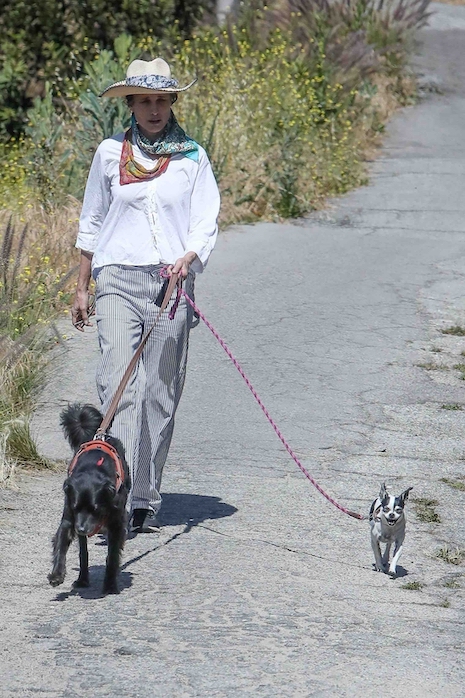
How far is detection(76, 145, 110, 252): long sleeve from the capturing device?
17.0 feet

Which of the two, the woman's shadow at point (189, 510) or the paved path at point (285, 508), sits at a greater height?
the paved path at point (285, 508)

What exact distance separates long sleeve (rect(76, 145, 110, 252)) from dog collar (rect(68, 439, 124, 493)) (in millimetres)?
1035

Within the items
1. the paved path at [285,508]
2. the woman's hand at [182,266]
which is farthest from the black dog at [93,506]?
the woman's hand at [182,266]

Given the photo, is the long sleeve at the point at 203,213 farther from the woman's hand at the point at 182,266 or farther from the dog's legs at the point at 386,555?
Answer: the dog's legs at the point at 386,555

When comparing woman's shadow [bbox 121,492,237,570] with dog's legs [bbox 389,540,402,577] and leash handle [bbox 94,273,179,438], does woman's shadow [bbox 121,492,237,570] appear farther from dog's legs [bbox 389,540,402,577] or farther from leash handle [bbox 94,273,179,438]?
dog's legs [bbox 389,540,402,577]

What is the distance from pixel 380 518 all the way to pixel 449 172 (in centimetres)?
987

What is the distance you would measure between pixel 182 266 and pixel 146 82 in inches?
31.1

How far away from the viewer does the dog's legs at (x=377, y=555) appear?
199 inches

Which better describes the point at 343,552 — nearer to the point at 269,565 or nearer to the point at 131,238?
the point at 269,565

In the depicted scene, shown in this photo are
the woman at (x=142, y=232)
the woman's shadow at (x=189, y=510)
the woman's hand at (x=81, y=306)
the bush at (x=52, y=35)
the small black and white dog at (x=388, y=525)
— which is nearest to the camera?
the small black and white dog at (x=388, y=525)

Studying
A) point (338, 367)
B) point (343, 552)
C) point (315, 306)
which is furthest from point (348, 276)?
point (343, 552)

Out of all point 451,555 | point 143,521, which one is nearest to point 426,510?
point 451,555

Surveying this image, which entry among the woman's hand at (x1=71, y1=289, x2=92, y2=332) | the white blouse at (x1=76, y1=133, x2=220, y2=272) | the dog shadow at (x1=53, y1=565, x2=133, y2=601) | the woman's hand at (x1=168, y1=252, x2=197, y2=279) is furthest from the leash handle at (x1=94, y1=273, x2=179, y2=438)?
the dog shadow at (x1=53, y1=565, x2=133, y2=601)

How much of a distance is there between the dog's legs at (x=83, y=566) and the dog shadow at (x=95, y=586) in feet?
0.07
